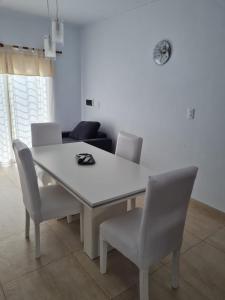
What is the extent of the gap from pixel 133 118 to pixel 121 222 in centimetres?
215

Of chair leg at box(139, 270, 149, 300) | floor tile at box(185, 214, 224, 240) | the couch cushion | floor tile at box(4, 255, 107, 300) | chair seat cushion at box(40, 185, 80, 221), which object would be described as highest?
the couch cushion

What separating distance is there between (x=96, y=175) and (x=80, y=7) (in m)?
2.61

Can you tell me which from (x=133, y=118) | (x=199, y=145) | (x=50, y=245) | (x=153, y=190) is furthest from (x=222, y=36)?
(x=50, y=245)

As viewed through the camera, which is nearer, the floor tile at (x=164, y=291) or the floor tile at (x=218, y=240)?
the floor tile at (x=164, y=291)

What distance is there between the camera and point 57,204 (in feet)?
6.53

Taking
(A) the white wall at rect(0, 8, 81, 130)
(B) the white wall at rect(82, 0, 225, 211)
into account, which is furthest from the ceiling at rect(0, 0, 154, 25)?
(A) the white wall at rect(0, 8, 81, 130)

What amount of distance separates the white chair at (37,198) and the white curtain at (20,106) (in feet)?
7.64

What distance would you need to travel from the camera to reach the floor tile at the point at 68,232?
7.04 ft

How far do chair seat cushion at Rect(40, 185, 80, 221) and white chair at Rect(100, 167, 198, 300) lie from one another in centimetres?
44

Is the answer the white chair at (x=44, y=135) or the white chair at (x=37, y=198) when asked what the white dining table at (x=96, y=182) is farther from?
the white chair at (x=44, y=135)

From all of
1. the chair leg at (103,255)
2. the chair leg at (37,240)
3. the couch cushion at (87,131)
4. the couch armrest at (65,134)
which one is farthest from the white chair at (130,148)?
the couch armrest at (65,134)

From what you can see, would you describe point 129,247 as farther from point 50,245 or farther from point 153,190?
point 50,245

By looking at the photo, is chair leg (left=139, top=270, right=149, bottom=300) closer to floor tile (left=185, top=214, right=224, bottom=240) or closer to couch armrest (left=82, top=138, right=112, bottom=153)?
floor tile (left=185, top=214, right=224, bottom=240)

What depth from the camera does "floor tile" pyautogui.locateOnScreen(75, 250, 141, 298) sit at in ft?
5.60
